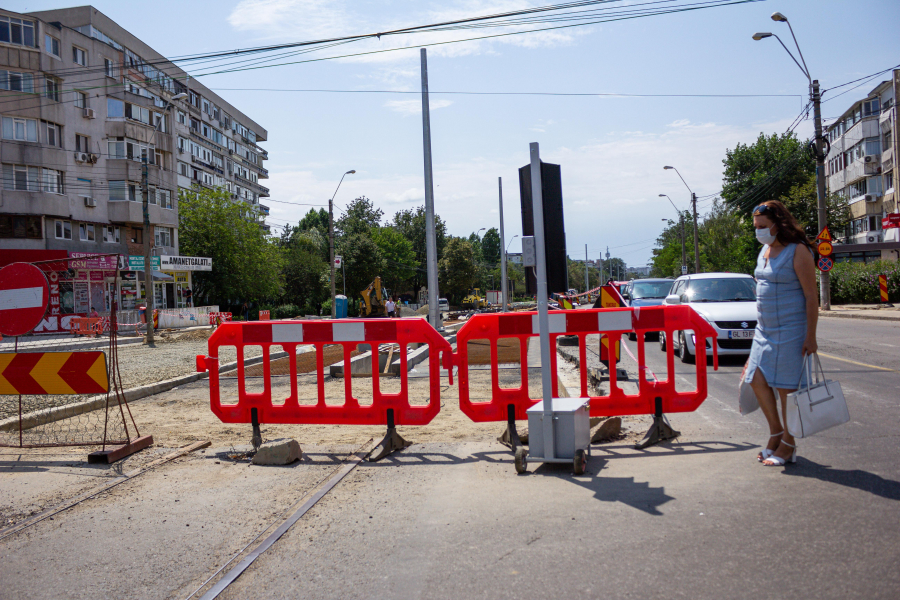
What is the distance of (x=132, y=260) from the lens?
32.2 m

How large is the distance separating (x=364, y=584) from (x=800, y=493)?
2.77 meters

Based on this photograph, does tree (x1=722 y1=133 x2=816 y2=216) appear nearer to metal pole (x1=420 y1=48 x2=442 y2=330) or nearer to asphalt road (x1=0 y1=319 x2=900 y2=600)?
metal pole (x1=420 y1=48 x2=442 y2=330)

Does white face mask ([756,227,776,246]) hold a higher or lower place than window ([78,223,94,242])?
lower

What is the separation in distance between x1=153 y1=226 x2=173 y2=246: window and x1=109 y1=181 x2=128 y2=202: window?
14.7ft

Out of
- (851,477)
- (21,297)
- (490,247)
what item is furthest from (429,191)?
(490,247)

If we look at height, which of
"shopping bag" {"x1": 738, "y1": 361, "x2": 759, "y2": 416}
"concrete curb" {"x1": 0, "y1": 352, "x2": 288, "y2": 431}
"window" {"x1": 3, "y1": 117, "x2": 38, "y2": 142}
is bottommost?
"concrete curb" {"x1": 0, "y1": 352, "x2": 288, "y2": 431}

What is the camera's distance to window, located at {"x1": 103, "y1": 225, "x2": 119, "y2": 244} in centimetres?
3969

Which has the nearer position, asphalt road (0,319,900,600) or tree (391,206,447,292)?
asphalt road (0,319,900,600)

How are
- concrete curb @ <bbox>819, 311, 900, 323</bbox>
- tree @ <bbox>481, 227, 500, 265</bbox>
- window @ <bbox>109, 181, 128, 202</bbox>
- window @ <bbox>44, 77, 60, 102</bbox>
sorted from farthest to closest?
tree @ <bbox>481, 227, 500, 265</bbox>, window @ <bbox>109, 181, 128, 202</bbox>, window @ <bbox>44, 77, 60, 102</bbox>, concrete curb @ <bbox>819, 311, 900, 323</bbox>

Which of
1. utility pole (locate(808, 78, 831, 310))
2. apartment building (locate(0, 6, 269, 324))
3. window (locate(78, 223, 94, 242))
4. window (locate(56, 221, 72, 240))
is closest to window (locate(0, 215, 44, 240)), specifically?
apartment building (locate(0, 6, 269, 324))

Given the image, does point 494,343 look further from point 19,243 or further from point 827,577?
point 19,243

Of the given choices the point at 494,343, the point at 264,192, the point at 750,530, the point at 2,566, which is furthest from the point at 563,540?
the point at 264,192

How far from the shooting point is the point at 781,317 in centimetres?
457

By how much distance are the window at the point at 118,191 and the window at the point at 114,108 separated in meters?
4.47
